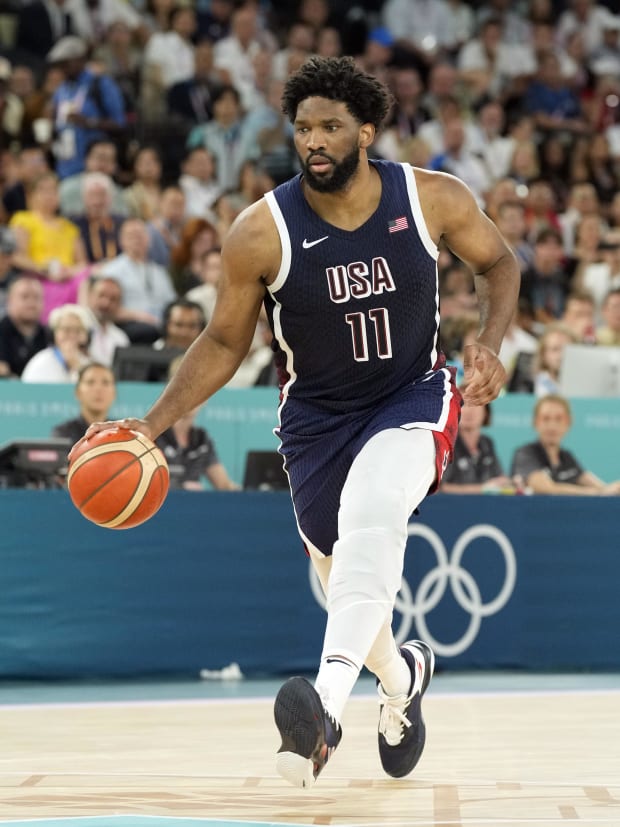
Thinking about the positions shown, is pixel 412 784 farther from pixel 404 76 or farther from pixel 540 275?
pixel 404 76

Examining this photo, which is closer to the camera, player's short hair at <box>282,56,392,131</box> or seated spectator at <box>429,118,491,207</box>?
→ player's short hair at <box>282,56,392,131</box>

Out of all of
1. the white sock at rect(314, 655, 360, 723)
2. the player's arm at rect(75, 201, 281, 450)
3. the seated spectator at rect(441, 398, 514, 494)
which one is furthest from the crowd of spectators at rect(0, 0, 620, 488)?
the white sock at rect(314, 655, 360, 723)

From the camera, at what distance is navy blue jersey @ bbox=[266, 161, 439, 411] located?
5.22 m

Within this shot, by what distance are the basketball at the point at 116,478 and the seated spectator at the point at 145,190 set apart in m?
9.58

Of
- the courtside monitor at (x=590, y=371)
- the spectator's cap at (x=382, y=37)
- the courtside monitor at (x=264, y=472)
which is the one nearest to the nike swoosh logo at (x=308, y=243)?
the courtside monitor at (x=264, y=472)

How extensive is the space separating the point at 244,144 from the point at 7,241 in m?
3.78

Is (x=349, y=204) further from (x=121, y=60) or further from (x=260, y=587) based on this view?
(x=121, y=60)

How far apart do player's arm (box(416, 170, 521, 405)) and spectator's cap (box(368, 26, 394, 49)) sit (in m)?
13.5

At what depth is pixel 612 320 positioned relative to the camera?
1345 cm

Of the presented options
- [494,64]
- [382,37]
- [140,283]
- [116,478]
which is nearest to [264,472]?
[140,283]

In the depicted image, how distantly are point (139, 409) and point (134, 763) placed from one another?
4896 mm

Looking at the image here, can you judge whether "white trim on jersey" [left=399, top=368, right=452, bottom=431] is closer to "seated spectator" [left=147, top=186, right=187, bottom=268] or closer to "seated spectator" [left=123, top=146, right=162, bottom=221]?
"seated spectator" [left=147, top=186, right=187, bottom=268]

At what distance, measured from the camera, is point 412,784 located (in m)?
5.42

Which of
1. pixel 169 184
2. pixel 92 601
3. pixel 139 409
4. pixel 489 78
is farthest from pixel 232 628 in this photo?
pixel 489 78
